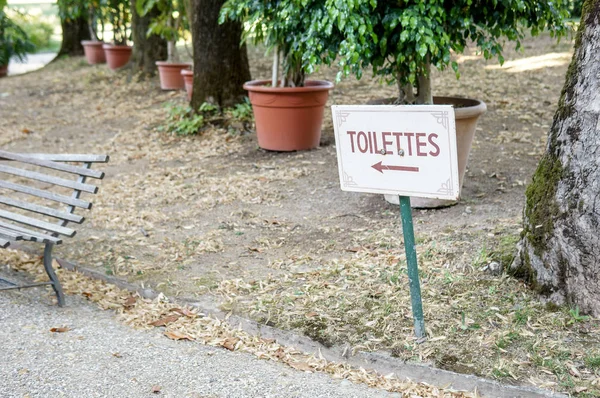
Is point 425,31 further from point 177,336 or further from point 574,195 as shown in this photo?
point 177,336

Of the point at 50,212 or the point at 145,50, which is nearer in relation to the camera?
the point at 50,212

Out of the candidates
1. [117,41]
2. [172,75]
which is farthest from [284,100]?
[117,41]

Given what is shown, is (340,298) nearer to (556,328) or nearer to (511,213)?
(556,328)

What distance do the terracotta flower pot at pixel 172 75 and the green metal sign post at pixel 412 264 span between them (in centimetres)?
867

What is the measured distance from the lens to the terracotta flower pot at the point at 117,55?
15.1 metres

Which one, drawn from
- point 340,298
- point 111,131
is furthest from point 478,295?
point 111,131

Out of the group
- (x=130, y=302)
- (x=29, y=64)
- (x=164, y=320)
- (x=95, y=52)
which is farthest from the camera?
(x=29, y=64)

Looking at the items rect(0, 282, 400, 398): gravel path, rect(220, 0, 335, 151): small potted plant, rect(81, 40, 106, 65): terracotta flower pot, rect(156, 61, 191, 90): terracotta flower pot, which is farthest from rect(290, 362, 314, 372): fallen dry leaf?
rect(81, 40, 106, 65): terracotta flower pot

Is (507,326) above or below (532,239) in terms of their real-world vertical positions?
below

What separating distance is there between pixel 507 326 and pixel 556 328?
0.77ft

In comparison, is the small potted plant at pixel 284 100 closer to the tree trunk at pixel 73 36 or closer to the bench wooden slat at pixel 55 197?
the bench wooden slat at pixel 55 197

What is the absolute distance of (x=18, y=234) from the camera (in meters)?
4.35

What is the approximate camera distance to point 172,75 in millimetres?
11797

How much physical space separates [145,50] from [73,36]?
625cm
